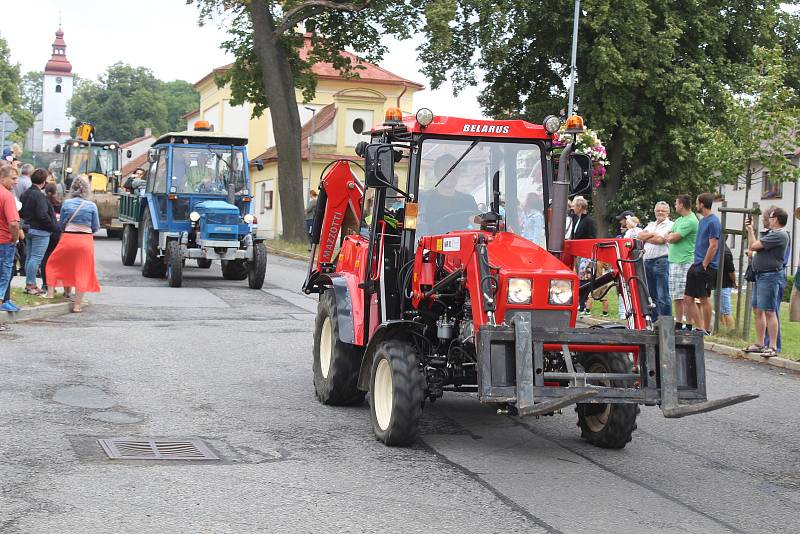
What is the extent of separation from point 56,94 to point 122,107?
4075 centimetres

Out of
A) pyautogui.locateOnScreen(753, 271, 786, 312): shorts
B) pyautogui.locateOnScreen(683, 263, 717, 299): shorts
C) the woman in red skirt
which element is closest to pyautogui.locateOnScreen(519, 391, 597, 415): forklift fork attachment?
pyautogui.locateOnScreen(753, 271, 786, 312): shorts

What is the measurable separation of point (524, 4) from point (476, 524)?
32161 millimetres

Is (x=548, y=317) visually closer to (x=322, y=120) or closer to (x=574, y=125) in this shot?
(x=574, y=125)

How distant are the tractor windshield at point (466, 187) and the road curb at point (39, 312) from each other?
7681mm

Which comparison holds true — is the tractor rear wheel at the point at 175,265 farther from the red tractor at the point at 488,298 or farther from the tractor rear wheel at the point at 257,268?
the red tractor at the point at 488,298

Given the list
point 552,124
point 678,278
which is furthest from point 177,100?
point 552,124

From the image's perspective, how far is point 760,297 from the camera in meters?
13.4

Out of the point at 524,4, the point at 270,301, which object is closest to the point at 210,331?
the point at 270,301

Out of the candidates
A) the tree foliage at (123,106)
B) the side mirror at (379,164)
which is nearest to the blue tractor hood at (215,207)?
the side mirror at (379,164)

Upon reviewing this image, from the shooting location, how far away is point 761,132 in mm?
15602

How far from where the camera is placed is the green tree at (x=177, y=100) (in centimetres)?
12925

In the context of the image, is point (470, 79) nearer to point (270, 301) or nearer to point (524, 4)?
point (524, 4)

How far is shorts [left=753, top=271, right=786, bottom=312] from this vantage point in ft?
Result: 43.6

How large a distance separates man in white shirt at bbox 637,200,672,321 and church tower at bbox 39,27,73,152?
142591 millimetres
